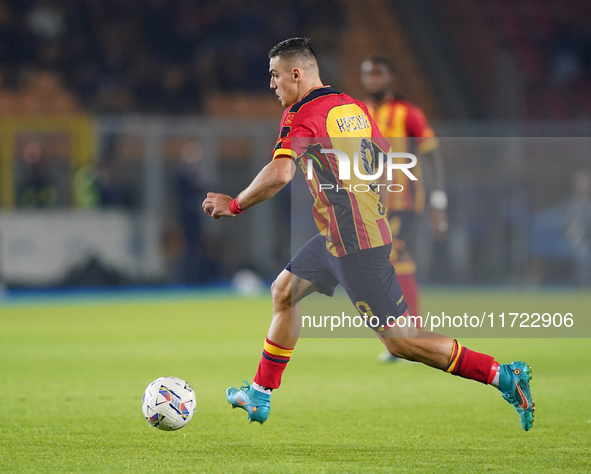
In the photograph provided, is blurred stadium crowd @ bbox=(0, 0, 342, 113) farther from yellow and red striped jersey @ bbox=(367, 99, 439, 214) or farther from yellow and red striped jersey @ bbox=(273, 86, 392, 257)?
yellow and red striped jersey @ bbox=(273, 86, 392, 257)

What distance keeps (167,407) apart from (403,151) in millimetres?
3843

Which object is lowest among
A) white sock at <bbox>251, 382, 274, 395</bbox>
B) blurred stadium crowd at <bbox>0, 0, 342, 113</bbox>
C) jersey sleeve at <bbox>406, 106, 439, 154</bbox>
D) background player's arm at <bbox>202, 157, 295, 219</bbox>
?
→ white sock at <bbox>251, 382, 274, 395</bbox>

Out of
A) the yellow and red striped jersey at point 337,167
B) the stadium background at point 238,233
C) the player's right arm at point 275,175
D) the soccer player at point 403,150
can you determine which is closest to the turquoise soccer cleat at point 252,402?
the stadium background at point 238,233

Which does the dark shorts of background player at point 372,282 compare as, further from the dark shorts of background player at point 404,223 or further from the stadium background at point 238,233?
the dark shorts of background player at point 404,223

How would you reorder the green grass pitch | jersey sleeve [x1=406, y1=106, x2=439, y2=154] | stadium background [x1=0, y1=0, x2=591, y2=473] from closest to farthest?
the green grass pitch, stadium background [x1=0, y1=0, x2=591, y2=473], jersey sleeve [x1=406, y1=106, x2=439, y2=154]

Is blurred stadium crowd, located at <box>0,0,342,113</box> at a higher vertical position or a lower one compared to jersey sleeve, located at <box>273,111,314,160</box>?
higher

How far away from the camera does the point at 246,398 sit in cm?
507

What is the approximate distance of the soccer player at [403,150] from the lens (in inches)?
303

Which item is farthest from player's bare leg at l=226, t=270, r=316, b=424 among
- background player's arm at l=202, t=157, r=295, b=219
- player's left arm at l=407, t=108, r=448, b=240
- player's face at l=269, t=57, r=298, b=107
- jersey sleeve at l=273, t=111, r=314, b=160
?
player's left arm at l=407, t=108, r=448, b=240

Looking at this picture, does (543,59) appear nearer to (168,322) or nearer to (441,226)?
(168,322)

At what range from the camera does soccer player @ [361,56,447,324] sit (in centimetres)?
769

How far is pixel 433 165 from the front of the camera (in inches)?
308

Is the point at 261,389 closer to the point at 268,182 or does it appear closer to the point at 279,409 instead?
the point at 279,409

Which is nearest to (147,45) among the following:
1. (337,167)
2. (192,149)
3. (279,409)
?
(192,149)
